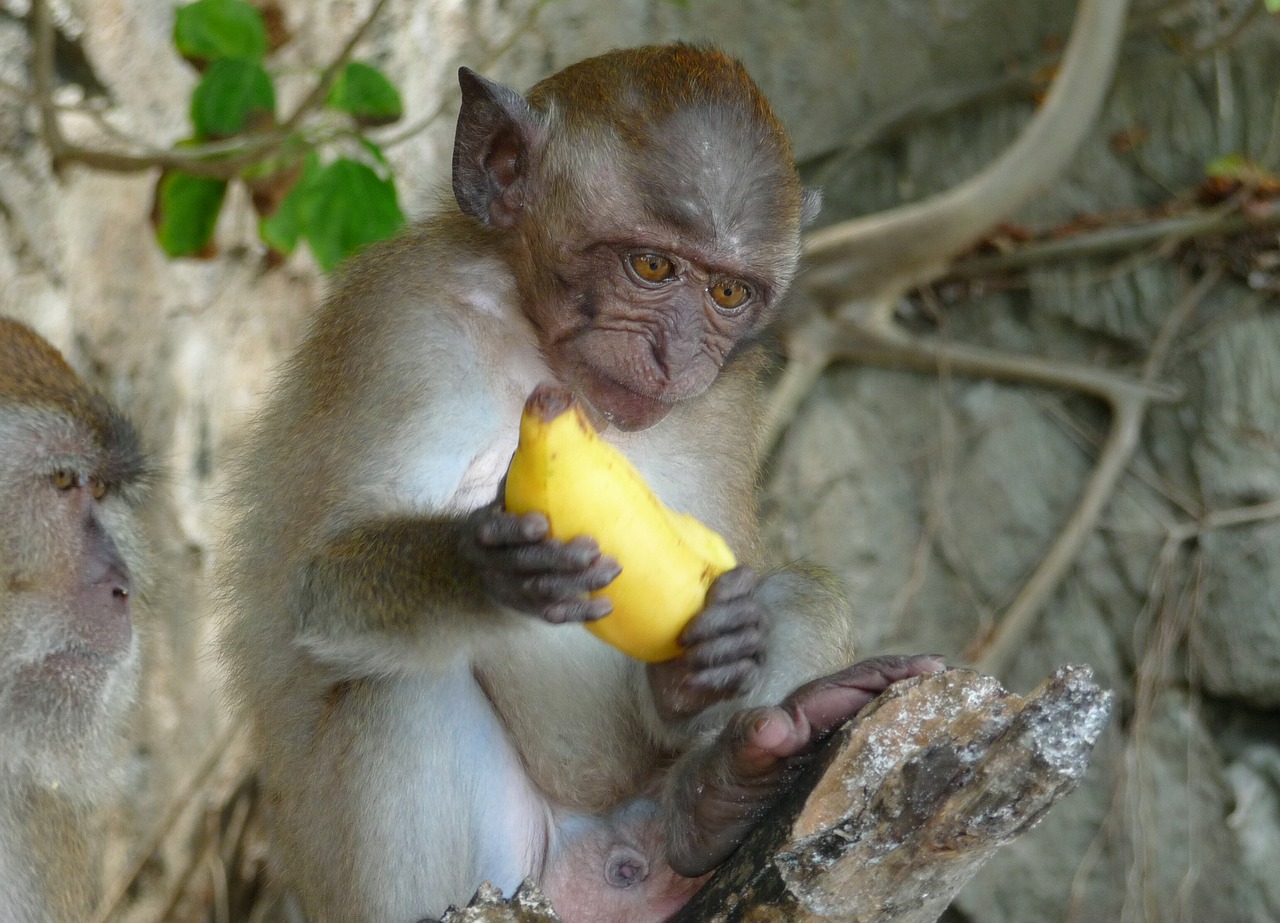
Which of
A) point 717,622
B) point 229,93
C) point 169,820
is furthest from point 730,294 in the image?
point 169,820

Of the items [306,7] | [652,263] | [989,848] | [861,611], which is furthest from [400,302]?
[861,611]

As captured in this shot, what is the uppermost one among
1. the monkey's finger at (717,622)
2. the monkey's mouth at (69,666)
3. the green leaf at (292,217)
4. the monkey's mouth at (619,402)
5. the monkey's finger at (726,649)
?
the monkey's mouth at (619,402)

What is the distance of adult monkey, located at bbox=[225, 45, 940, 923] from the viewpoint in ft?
10.2

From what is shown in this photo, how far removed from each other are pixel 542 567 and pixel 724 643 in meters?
0.46

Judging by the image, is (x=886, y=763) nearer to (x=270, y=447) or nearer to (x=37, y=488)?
(x=270, y=447)

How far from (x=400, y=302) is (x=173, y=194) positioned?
69.6 inches

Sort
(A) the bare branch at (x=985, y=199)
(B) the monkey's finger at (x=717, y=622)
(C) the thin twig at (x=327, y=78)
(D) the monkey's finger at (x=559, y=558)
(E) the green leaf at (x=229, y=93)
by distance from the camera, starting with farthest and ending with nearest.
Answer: (A) the bare branch at (x=985, y=199) < (C) the thin twig at (x=327, y=78) < (E) the green leaf at (x=229, y=93) < (B) the monkey's finger at (x=717, y=622) < (D) the monkey's finger at (x=559, y=558)

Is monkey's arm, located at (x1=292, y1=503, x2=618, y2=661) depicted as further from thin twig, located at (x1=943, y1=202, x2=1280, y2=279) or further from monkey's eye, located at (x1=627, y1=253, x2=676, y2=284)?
thin twig, located at (x1=943, y1=202, x2=1280, y2=279)

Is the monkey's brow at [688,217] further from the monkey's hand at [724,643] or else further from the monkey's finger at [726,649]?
the monkey's finger at [726,649]

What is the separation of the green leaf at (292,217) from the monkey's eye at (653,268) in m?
1.51

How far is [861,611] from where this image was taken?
277 inches

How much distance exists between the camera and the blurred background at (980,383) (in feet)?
19.5

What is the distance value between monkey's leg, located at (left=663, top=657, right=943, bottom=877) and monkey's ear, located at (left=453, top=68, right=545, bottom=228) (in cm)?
134

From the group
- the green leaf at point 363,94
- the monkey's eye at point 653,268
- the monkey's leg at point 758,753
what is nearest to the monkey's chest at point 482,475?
the monkey's eye at point 653,268
